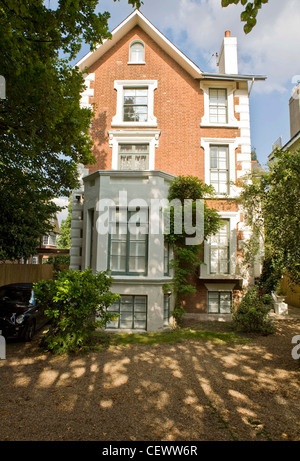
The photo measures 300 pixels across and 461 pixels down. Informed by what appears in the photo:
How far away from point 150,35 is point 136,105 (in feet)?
11.7

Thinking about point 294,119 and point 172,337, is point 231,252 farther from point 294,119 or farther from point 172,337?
point 294,119

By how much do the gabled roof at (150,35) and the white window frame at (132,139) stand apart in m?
3.52

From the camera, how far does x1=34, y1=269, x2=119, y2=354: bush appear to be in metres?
7.16

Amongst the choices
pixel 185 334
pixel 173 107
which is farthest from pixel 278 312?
pixel 173 107

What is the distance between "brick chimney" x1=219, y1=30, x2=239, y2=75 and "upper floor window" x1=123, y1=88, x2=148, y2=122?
170 inches

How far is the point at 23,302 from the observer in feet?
30.7

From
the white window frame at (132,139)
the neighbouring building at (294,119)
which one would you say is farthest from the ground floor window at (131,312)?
the neighbouring building at (294,119)

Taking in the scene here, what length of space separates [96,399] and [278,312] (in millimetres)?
10993

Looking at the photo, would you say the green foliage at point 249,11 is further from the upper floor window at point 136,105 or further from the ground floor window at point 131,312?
the upper floor window at point 136,105

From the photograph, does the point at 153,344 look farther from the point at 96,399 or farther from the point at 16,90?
the point at 16,90

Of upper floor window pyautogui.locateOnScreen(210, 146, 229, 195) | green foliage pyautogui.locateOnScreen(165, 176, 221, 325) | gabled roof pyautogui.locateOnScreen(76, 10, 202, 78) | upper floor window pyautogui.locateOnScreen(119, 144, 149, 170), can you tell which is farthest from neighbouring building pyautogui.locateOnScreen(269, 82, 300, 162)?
green foliage pyautogui.locateOnScreen(165, 176, 221, 325)

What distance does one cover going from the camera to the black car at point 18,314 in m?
8.41

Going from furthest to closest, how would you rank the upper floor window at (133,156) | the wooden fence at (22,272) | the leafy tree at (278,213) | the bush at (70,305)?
the wooden fence at (22,272) → the upper floor window at (133,156) → the leafy tree at (278,213) → the bush at (70,305)
